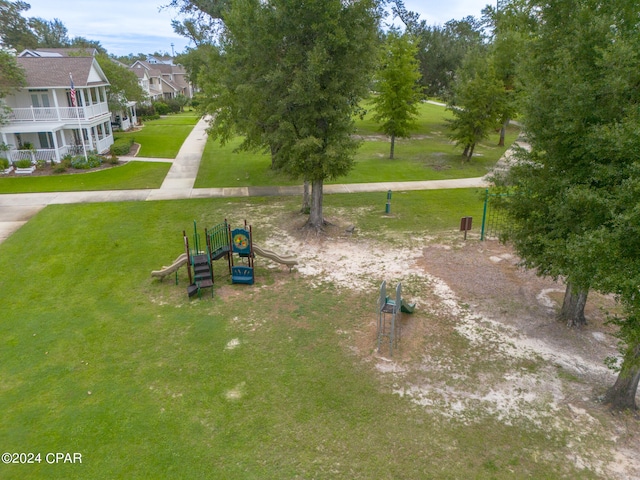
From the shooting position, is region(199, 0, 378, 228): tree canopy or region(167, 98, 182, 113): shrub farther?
region(167, 98, 182, 113): shrub

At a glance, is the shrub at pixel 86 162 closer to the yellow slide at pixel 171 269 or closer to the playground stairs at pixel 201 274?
the yellow slide at pixel 171 269

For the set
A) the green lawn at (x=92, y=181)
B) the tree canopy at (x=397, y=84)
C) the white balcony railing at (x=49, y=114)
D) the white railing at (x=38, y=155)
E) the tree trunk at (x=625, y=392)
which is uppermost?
the tree canopy at (x=397, y=84)

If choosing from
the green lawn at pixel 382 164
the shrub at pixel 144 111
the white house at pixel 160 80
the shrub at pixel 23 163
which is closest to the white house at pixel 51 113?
the shrub at pixel 23 163

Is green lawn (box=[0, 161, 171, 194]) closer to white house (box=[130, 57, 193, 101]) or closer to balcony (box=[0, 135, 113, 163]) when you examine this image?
balcony (box=[0, 135, 113, 163])

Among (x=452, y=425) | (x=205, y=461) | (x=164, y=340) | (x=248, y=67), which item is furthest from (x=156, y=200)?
(x=452, y=425)

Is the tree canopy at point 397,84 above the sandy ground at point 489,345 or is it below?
above

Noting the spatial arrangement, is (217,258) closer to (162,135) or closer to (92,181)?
(92,181)

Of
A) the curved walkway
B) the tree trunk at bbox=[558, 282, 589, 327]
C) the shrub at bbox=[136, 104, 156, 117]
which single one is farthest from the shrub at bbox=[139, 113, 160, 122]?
the tree trunk at bbox=[558, 282, 589, 327]
